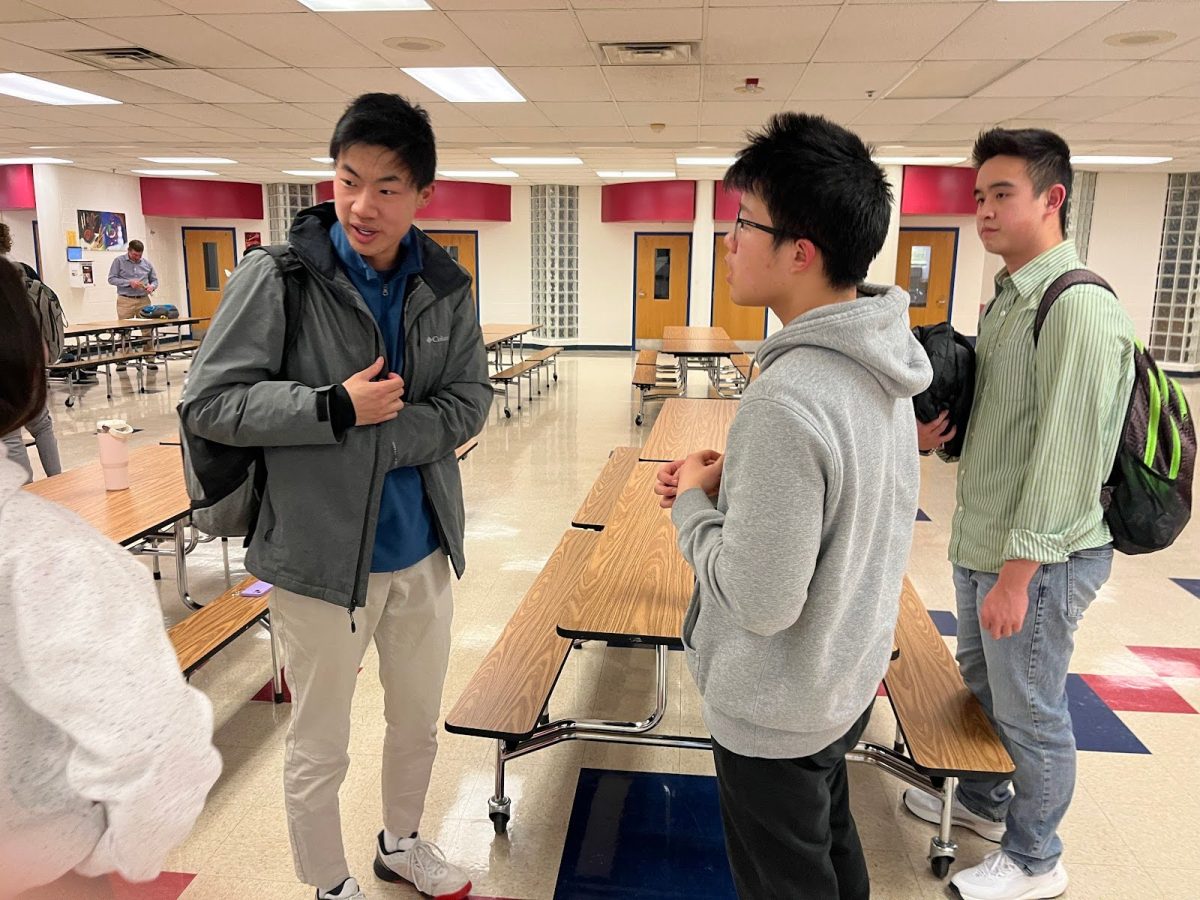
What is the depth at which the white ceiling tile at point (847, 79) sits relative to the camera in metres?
5.82

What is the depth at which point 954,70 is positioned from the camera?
590 cm

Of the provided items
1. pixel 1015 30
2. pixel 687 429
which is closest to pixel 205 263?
pixel 687 429

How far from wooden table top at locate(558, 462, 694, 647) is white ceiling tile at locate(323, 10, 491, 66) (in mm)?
3485

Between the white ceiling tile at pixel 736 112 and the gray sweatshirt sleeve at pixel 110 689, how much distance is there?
7.09 metres

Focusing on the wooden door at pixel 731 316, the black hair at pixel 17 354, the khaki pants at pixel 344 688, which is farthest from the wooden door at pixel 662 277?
the black hair at pixel 17 354

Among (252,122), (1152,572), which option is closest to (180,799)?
(1152,572)

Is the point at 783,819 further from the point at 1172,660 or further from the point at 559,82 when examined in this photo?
the point at 559,82

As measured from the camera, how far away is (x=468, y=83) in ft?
21.4

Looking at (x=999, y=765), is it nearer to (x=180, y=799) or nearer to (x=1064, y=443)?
(x=1064, y=443)

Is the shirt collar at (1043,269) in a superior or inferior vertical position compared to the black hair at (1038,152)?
inferior

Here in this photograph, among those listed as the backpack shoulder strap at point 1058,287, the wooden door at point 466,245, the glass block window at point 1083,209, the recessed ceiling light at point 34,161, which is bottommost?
the backpack shoulder strap at point 1058,287

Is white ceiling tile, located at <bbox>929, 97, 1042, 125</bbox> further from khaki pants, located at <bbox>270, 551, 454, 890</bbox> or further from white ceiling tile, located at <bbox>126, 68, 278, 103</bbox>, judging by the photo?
khaki pants, located at <bbox>270, 551, 454, 890</bbox>

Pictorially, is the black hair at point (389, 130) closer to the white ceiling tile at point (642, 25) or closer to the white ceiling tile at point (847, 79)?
the white ceiling tile at point (642, 25)

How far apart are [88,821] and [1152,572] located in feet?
16.3
